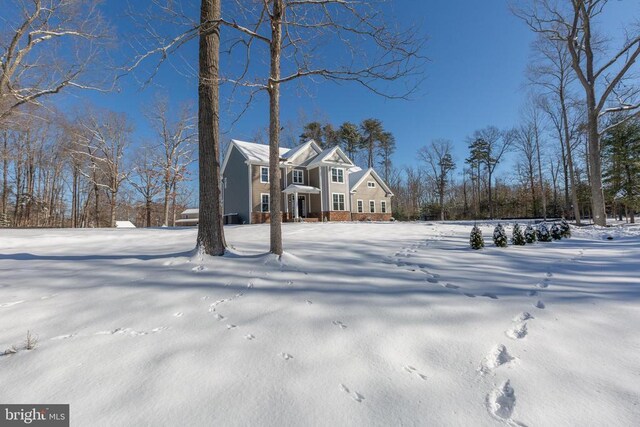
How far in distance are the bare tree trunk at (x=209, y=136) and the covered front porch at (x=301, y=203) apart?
48.4 ft

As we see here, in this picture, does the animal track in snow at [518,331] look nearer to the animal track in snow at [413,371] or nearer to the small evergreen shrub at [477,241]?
the animal track in snow at [413,371]

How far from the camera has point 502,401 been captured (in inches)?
58.9

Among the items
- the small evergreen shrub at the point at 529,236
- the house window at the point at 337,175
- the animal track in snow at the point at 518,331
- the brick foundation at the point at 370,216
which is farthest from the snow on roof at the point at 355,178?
the animal track in snow at the point at 518,331

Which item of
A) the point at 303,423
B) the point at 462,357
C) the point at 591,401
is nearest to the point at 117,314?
the point at 303,423

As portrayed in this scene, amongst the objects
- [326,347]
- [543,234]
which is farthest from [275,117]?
[543,234]

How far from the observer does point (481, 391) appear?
1568 millimetres

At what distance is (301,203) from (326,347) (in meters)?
20.2

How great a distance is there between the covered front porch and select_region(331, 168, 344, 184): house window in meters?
1.67

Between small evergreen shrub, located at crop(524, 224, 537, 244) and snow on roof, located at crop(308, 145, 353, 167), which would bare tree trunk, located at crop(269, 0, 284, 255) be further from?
snow on roof, located at crop(308, 145, 353, 167)

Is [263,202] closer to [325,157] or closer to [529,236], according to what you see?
[325,157]

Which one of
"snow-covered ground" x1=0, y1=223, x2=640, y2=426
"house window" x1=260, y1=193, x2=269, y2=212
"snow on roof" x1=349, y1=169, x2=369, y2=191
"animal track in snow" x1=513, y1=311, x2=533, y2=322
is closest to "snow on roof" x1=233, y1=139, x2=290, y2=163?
"house window" x1=260, y1=193, x2=269, y2=212

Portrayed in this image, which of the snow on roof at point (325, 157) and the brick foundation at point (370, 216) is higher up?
the snow on roof at point (325, 157)

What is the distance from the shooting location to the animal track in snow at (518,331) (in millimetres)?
2182

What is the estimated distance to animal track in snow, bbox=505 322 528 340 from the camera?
7.16ft
